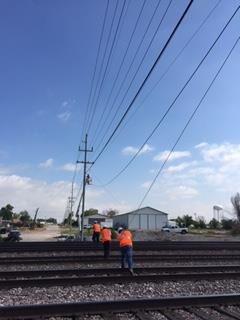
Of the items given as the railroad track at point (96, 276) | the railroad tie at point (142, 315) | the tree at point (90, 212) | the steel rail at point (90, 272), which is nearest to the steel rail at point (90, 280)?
the railroad track at point (96, 276)

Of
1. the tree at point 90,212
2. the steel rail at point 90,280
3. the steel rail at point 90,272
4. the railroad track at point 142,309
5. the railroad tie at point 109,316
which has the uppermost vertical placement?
the tree at point 90,212

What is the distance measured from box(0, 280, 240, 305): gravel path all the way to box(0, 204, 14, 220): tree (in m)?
154

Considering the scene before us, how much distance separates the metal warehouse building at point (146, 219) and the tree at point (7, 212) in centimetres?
7095

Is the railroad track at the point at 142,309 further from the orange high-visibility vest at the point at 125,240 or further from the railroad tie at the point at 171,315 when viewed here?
the orange high-visibility vest at the point at 125,240

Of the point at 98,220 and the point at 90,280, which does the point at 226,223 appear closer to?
the point at 98,220

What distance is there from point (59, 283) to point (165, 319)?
5051 millimetres

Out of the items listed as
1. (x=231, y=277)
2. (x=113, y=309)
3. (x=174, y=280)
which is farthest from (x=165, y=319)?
(x=231, y=277)

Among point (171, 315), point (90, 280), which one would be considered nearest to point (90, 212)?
point (90, 280)

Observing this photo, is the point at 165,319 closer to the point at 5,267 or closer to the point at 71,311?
the point at 71,311

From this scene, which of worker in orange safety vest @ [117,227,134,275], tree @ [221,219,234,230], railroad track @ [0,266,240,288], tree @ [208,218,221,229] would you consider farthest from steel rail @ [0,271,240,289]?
tree @ [208,218,221,229]

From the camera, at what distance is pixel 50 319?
8.35m

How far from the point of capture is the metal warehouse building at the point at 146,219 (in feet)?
333

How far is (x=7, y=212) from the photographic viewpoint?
166750 millimetres

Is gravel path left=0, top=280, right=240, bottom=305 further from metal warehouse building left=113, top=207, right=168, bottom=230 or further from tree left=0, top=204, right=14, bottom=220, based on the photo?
tree left=0, top=204, right=14, bottom=220
